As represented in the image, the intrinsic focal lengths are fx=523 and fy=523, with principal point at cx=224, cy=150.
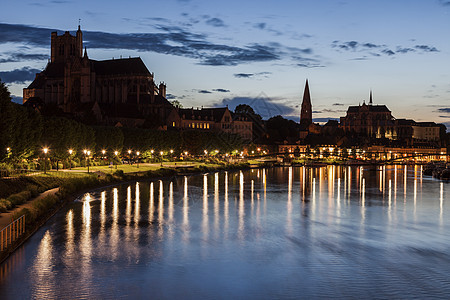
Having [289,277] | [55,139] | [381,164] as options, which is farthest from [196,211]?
[381,164]

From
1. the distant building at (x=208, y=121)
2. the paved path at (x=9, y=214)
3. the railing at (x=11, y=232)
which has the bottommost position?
the railing at (x=11, y=232)

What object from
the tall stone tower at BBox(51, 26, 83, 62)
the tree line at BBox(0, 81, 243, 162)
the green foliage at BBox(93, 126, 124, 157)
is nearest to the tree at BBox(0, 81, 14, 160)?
the tree line at BBox(0, 81, 243, 162)

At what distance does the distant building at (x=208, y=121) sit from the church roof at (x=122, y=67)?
16288 mm

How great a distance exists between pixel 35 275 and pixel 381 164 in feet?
520

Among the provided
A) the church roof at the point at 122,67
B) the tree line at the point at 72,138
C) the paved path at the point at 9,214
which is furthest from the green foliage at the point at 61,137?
the church roof at the point at 122,67

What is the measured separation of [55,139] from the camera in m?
67.3

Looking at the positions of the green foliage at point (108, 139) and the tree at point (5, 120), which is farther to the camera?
the green foliage at point (108, 139)

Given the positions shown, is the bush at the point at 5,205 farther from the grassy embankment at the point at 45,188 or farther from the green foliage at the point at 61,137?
the green foliage at the point at 61,137

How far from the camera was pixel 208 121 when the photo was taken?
510 feet

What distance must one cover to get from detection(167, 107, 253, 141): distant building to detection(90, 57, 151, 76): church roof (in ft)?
53.4

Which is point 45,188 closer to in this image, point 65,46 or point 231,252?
point 231,252

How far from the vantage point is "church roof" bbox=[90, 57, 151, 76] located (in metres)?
154

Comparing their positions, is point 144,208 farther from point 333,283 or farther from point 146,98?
point 146,98

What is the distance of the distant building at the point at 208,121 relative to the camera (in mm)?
148375
